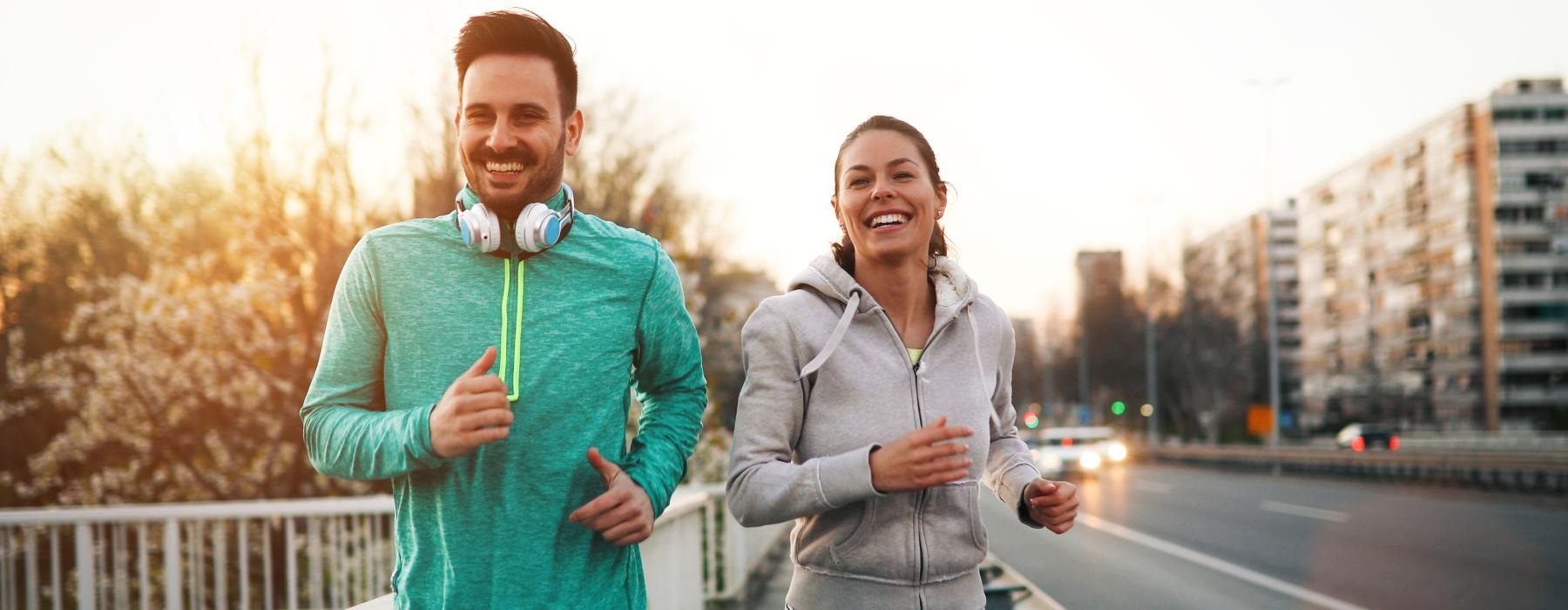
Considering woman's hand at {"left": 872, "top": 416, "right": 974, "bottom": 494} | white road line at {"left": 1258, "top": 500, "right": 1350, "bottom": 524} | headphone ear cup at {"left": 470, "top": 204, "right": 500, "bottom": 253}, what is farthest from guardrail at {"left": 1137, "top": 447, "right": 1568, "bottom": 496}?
headphone ear cup at {"left": 470, "top": 204, "right": 500, "bottom": 253}

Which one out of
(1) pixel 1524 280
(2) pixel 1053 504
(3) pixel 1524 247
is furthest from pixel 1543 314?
(2) pixel 1053 504

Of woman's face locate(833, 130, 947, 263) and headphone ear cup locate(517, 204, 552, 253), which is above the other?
woman's face locate(833, 130, 947, 263)

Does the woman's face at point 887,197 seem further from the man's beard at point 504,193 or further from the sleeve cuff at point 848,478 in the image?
the man's beard at point 504,193

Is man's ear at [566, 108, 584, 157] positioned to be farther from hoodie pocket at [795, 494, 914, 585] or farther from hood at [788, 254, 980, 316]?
hoodie pocket at [795, 494, 914, 585]

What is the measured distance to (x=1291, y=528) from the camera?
667 inches

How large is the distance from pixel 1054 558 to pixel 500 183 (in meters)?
13.1

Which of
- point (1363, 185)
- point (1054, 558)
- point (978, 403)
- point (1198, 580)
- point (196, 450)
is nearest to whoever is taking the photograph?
point (978, 403)

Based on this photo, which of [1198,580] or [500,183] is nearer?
[500,183]

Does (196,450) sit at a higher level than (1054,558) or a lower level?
higher

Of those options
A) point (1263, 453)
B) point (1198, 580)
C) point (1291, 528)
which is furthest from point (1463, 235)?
point (1198, 580)

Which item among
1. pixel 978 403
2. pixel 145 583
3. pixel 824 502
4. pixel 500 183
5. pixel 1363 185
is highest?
pixel 1363 185

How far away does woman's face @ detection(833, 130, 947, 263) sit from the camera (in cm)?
266

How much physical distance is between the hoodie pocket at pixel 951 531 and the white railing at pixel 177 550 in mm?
5526

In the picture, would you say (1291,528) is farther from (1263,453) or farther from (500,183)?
(1263,453)
